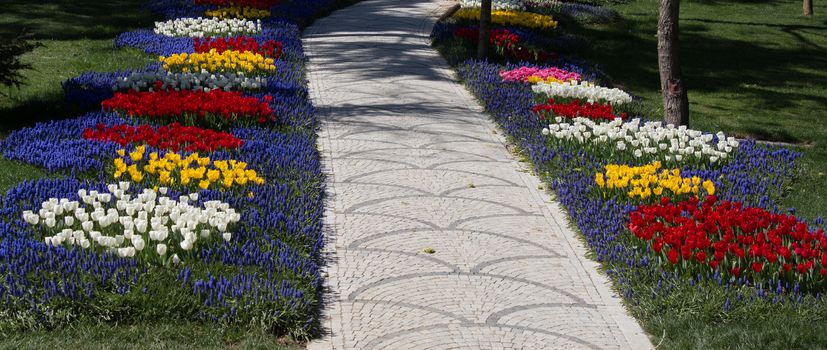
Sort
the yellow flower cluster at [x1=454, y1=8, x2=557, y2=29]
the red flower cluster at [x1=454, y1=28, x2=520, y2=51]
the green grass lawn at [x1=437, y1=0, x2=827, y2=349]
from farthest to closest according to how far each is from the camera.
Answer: the yellow flower cluster at [x1=454, y1=8, x2=557, y2=29], the red flower cluster at [x1=454, y1=28, x2=520, y2=51], the green grass lawn at [x1=437, y1=0, x2=827, y2=349]

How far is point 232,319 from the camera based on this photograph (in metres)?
5.27

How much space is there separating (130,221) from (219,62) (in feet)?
18.9

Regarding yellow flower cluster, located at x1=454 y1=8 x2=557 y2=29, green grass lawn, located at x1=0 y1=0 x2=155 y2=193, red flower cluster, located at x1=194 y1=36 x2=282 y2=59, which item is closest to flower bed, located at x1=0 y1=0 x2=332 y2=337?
green grass lawn, located at x1=0 y1=0 x2=155 y2=193

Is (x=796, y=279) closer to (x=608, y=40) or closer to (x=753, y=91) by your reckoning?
(x=753, y=91)

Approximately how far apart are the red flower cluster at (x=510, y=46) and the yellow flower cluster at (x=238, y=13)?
329 centimetres

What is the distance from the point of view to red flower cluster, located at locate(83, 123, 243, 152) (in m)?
8.26

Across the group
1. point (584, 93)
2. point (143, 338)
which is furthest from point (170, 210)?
point (584, 93)

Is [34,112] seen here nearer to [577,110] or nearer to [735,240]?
[577,110]

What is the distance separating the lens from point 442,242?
269 inches

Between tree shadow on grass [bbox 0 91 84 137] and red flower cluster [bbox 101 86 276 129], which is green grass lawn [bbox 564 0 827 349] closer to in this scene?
red flower cluster [bbox 101 86 276 129]

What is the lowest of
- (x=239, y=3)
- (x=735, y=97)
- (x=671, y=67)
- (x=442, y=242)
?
(x=735, y=97)

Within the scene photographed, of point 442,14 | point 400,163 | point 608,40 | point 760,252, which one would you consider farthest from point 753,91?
point 760,252

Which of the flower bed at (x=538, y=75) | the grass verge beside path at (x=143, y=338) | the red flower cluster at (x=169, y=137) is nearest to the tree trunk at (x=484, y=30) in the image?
the flower bed at (x=538, y=75)

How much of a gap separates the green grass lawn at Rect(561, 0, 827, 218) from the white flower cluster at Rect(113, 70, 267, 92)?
4.87 m
